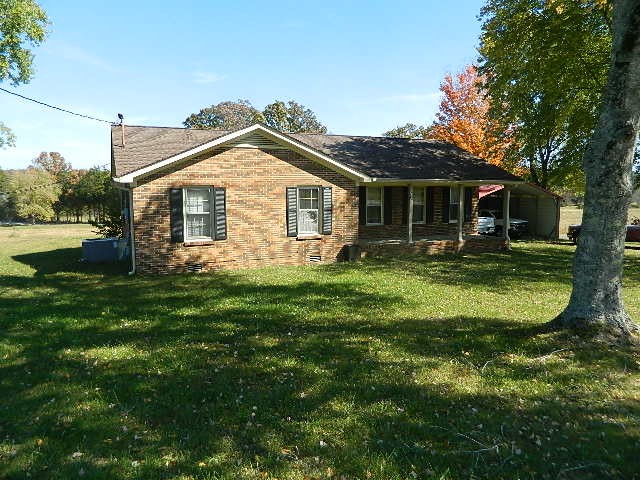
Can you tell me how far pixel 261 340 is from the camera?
7562mm

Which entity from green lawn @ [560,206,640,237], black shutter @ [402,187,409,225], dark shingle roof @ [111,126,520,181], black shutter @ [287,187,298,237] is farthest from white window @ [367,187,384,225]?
green lawn @ [560,206,640,237]

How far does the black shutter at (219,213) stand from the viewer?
14.3 metres

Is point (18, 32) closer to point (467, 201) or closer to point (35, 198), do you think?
point (467, 201)

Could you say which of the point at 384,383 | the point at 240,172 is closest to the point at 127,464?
the point at 384,383

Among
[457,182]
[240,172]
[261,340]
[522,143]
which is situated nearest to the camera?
[261,340]

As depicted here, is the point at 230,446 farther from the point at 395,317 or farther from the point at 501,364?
the point at 395,317

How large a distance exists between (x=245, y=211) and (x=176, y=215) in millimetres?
2225

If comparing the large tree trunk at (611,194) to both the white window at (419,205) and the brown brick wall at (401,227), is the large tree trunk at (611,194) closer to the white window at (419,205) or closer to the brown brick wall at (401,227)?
the brown brick wall at (401,227)

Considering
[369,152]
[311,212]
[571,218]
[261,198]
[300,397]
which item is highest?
[369,152]

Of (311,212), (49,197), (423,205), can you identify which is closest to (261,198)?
(311,212)

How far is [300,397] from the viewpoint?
546 cm

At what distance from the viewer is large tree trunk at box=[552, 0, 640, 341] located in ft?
22.8

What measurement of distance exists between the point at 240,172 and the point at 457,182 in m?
9.37

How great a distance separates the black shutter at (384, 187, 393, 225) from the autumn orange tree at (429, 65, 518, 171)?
14.2 meters
